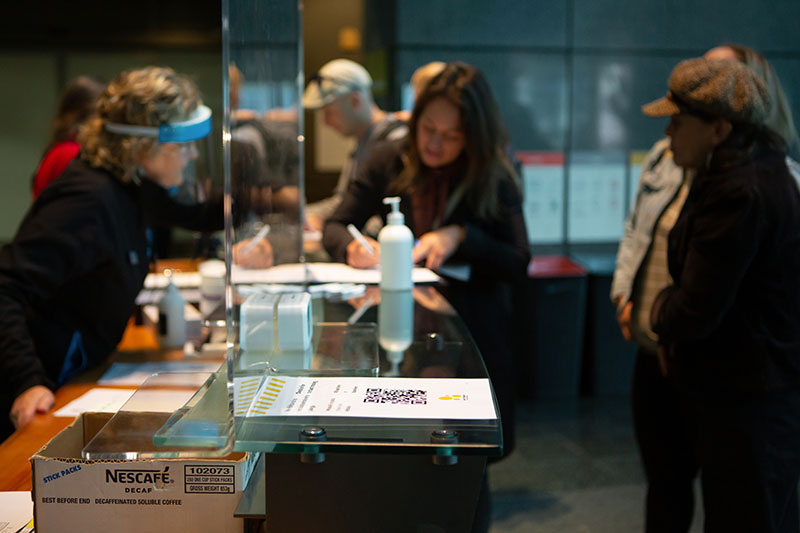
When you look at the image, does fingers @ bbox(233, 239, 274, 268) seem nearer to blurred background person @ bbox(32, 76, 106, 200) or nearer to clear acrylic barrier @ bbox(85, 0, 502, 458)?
clear acrylic barrier @ bbox(85, 0, 502, 458)

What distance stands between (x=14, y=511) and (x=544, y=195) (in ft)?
12.6

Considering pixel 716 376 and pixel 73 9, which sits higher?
pixel 73 9

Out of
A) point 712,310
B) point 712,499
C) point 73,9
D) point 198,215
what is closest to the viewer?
point 712,310

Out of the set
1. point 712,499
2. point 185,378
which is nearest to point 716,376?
point 712,499

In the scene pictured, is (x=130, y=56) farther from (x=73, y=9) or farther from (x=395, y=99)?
(x=395, y=99)

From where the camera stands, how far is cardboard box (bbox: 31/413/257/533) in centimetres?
105

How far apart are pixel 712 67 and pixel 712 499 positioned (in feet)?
3.57

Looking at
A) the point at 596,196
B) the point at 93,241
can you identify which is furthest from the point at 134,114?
the point at 596,196

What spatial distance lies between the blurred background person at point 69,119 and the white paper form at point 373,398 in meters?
2.51

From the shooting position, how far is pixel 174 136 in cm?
199

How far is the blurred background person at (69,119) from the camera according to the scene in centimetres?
327

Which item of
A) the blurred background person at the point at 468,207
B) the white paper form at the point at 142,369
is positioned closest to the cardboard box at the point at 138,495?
the white paper form at the point at 142,369

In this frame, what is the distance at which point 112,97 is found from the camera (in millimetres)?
2076

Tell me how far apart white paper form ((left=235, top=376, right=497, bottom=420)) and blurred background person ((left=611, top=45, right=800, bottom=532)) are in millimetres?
1289
